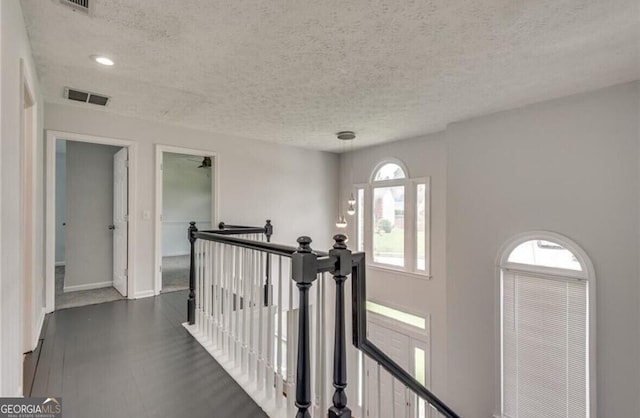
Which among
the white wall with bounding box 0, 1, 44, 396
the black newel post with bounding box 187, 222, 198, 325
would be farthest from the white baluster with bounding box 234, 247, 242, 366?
the white wall with bounding box 0, 1, 44, 396

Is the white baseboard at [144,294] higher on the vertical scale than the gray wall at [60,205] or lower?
lower

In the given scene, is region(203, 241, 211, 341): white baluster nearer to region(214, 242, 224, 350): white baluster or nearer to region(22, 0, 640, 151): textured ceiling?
region(214, 242, 224, 350): white baluster

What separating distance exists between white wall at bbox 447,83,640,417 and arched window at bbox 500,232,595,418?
105 millimetres

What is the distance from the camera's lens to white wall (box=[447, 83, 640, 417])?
2.87 meters

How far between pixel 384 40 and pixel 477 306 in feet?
10.9

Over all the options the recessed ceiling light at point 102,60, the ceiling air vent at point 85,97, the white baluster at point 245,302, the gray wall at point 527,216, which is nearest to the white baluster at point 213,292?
the white baluster at point 245,302

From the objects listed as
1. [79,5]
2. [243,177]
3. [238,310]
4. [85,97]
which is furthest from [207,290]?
[243,177]

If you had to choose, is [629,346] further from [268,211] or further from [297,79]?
[268,211]

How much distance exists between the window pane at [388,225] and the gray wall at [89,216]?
14.5 feet

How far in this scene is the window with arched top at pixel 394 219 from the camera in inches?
203

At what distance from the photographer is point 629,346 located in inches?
111

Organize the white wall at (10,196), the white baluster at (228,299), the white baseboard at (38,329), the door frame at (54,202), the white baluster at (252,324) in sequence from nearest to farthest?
the white wall at (10,196), the white baluster at (252,324), the white baluster at (228,299), the white baseboard at (38,329), the door frame at (54,202)

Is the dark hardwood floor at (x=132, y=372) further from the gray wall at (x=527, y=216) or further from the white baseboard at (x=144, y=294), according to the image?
the gray wall at (x=527, y=216)

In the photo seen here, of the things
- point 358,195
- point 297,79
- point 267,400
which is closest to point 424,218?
point 358,195
